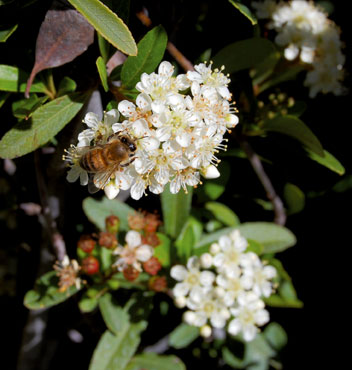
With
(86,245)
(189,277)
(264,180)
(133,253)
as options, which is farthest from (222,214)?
(86,245)

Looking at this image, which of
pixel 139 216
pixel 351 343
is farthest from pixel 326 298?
pixel 139 216

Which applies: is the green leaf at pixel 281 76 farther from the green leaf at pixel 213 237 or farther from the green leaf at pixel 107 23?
the green leaf at pixel 107 23

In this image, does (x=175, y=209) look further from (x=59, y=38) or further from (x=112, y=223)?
(x=59, y=38)

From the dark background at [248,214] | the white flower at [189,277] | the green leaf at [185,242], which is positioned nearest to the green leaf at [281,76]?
the dark background at [248,214]

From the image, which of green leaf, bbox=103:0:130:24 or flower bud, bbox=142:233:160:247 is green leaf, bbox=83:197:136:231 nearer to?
flower bud, bbox=142:233:160:247

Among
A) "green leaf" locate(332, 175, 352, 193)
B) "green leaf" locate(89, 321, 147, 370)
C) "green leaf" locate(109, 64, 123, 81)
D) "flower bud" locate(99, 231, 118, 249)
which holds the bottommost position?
"green leaf" locate(89, 321, 147, 370)

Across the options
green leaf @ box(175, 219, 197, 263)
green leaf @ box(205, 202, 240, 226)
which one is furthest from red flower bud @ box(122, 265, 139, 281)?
green leaf @ box(205, 202, 240, 226)
